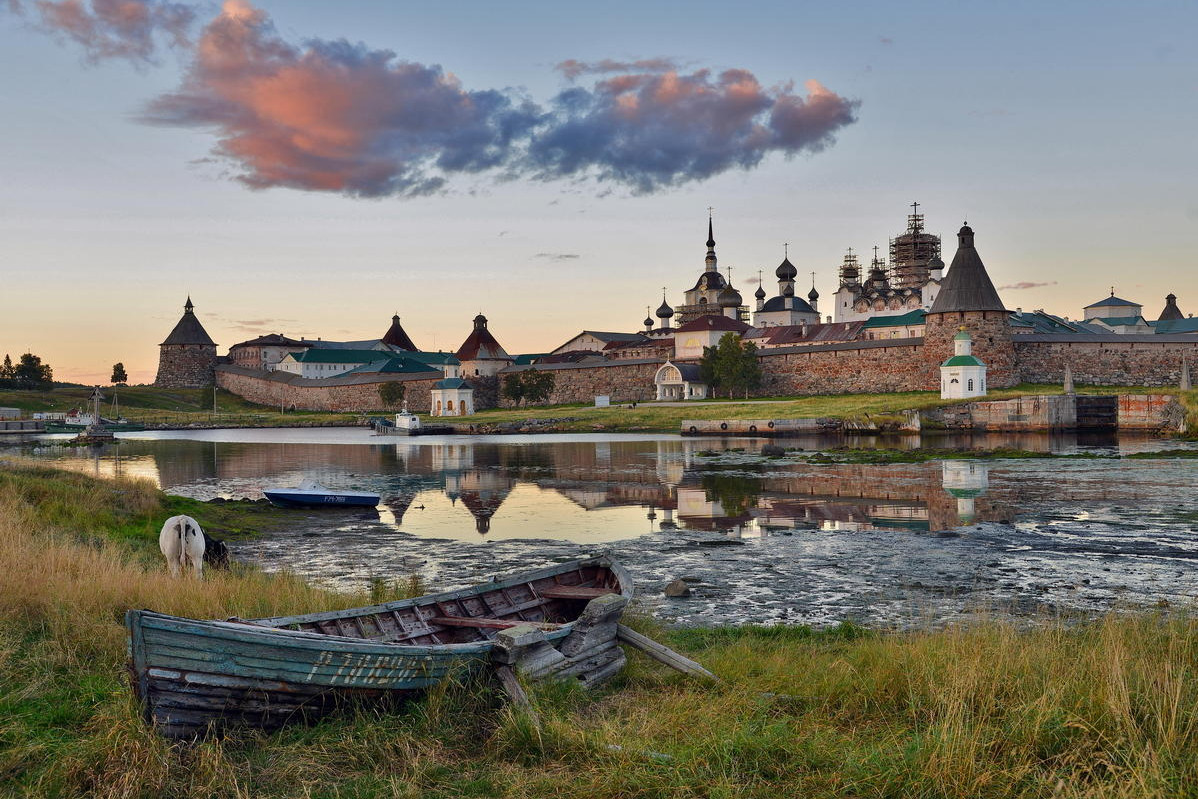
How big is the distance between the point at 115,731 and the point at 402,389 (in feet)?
260

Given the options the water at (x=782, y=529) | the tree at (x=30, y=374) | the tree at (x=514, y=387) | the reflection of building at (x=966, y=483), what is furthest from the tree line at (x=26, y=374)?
the reflection of building at (x=966, y=483)

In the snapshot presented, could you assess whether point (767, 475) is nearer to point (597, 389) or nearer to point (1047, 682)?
point (1047, 682)

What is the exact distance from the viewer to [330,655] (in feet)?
18.1

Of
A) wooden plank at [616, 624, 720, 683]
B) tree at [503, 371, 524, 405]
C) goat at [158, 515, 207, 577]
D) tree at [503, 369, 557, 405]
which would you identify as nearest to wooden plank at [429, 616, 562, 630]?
wooden plank at [616, 624, 720, 683]

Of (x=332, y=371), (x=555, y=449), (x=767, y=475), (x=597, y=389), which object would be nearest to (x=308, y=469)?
(x=555, y=449)

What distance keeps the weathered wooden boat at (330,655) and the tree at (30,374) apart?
10228cm

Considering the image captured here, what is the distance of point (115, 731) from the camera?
500 centimetres

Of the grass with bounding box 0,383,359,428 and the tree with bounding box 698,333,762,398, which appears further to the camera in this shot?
the grass with bounding box 0,383,359,428

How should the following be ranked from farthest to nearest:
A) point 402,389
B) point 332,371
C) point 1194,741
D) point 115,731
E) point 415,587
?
point 332,371 → point 402,389 → point 415,587 → point 115,731 → point 1194,741

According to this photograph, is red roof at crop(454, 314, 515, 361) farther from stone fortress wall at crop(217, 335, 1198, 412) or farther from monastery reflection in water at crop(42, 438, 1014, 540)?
monastery reflection in water at crop(42, 438, 1014, 540)

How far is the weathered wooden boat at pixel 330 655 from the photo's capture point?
5.08 meters

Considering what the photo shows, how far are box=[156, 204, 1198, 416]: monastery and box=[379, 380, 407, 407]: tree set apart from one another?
123 cm

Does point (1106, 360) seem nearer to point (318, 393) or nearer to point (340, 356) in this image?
point (318, 393)

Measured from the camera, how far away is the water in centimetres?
1088
